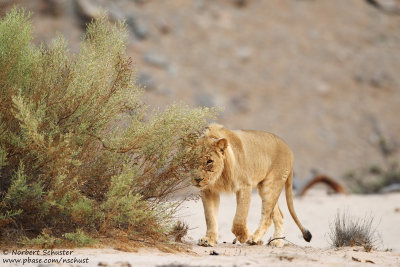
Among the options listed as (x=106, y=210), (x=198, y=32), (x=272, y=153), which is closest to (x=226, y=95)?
(x=198, y=32)

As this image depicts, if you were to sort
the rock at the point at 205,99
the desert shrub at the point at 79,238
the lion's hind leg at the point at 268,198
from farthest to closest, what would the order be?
the rock at the point at 205,99 < the lion's hind leg at the point at 268,198 < the desert shrub at the point at 79,238

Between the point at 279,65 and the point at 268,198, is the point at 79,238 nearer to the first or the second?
the point at 268,198

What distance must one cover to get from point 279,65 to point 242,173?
85.5 ft

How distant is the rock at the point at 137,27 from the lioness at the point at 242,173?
24.5 m

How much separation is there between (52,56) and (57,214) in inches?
69.6

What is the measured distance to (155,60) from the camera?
3152cm

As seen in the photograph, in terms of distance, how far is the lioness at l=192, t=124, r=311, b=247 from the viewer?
7.52m

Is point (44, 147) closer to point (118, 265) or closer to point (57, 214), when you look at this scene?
point (57, 214)

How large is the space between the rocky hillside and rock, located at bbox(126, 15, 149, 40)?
0.18ft

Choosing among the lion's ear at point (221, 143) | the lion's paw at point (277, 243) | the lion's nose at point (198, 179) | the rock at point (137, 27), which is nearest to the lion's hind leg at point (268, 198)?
the lion's paw at point (277, 243)

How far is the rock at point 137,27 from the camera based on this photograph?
106 feet

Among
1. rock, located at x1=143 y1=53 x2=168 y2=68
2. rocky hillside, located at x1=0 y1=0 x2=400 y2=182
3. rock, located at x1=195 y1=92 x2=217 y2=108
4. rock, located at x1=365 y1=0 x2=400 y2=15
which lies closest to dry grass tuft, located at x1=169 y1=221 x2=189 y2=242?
rocky hillside, located at x1=0 y1=0 x2=400 y2=182

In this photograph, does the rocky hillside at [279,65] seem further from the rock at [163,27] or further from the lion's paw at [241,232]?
the lion's paw at [241,232]

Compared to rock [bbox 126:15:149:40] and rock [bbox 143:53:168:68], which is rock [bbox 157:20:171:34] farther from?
rock [bbox 143:53:168:68]
